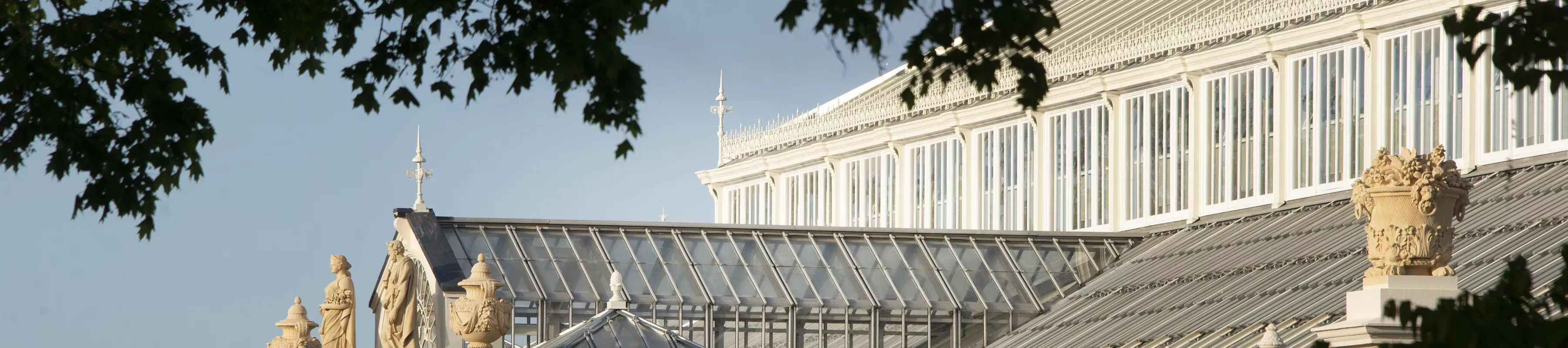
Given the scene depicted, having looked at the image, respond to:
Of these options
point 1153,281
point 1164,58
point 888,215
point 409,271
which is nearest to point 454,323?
point 409,271

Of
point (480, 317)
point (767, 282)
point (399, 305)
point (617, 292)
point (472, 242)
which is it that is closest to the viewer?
point (480, 317)

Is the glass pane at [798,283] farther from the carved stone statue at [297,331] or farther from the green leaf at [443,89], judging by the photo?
the green leaf at [443,89]

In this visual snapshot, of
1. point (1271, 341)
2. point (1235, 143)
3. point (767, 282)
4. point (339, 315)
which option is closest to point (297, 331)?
point (339, 315)

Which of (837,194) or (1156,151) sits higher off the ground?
(1156,151)

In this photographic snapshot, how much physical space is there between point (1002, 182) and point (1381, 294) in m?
26.0

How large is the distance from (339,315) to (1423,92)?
1599 centimetres

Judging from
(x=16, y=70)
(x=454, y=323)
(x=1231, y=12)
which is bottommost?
(x=454, y=323)

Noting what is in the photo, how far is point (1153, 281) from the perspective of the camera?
3544cm

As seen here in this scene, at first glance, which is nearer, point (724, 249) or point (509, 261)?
point (509, 261)

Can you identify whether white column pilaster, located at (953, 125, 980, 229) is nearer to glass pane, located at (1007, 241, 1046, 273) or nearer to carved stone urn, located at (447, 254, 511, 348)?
glass pane, located at (1007, 241, 1046, 273)

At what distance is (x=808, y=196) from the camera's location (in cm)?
4859

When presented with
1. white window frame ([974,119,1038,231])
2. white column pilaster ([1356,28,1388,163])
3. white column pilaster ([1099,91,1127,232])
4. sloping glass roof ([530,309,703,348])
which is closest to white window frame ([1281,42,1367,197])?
white column pilaster ([1356,28,1388,163])

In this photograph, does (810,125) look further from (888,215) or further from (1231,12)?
(1231,12)

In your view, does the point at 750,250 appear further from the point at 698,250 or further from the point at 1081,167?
the point at 1081,167
